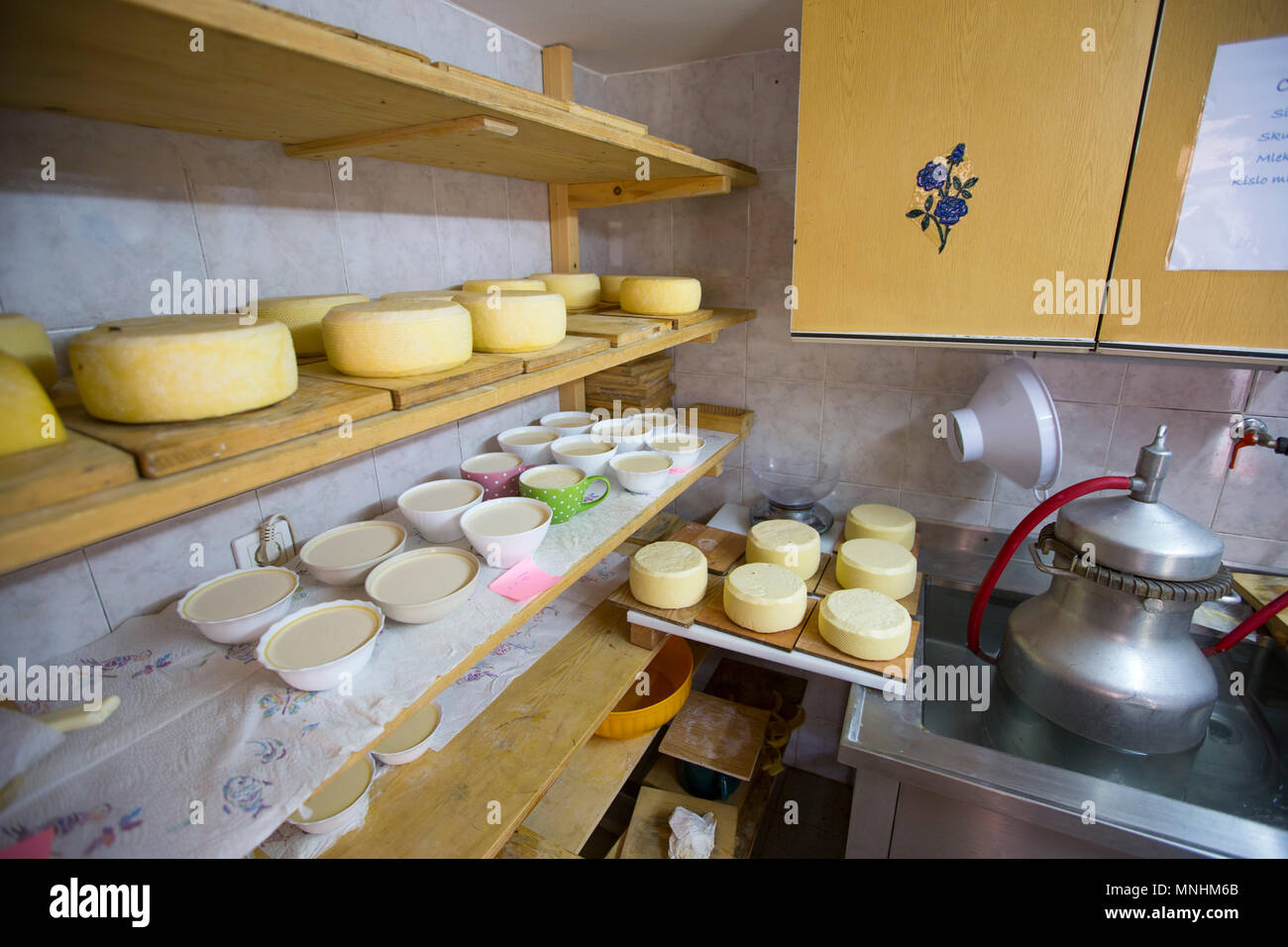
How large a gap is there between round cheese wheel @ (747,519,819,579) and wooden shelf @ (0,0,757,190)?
0.96m

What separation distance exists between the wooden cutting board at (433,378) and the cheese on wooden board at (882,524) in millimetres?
1089

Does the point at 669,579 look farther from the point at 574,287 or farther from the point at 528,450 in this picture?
the point at 574,287

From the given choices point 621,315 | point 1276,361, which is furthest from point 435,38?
point 1276,361

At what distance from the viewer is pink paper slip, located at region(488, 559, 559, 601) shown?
1.02 metres

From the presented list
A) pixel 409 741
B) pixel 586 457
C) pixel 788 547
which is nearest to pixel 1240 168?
pixel 788 547

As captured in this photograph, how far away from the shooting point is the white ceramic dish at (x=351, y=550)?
102 centimetres

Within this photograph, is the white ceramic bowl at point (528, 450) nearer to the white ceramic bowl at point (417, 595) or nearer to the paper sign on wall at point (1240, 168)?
the white ceramic bowl at point (417, 595)

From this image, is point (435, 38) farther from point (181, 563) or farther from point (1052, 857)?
point (1052, 857)

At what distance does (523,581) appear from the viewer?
3.46 feet

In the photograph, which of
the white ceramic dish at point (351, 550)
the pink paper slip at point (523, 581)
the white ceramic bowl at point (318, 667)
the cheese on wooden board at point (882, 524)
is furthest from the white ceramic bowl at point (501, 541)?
the cheese on wooden board at point (882, 524)

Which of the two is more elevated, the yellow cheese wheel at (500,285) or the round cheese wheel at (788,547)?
A: the yellow cheese wheel at (500,285)

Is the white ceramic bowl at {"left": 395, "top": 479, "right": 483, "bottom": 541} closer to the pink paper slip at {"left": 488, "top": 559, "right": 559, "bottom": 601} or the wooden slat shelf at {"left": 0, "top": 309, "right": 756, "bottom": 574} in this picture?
the pink paper slip at {"left": 488, "top": 559, "right": 559, "bottom": 601}
